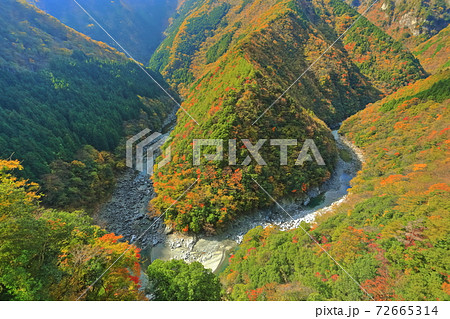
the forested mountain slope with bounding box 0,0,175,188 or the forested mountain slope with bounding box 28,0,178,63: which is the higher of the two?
the forested mountain slope with bounding box 28,0,178,63

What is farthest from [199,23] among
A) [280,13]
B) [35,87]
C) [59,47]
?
[35,87]

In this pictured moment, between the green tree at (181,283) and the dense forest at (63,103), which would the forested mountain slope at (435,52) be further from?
the green tree at (181,283)

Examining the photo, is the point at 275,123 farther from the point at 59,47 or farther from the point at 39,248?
the point at 59,47

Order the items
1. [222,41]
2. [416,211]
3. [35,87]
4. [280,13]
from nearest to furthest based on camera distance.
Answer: [416,211] → [35,87] → [280,13] → [222,41]

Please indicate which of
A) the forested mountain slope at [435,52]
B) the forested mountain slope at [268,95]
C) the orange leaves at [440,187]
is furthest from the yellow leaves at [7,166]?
the forested mountain slope at [435,52]

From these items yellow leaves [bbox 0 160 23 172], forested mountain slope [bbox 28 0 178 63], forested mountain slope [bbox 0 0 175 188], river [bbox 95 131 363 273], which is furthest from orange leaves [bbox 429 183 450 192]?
forested mountain slope [bbox 28 0 178 63]

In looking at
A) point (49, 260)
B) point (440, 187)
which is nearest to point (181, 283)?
point (49, 260)

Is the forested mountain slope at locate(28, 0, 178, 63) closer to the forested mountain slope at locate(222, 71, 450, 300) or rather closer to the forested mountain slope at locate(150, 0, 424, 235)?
the forested mountain slope at locate(150, 0, 424, 235)
